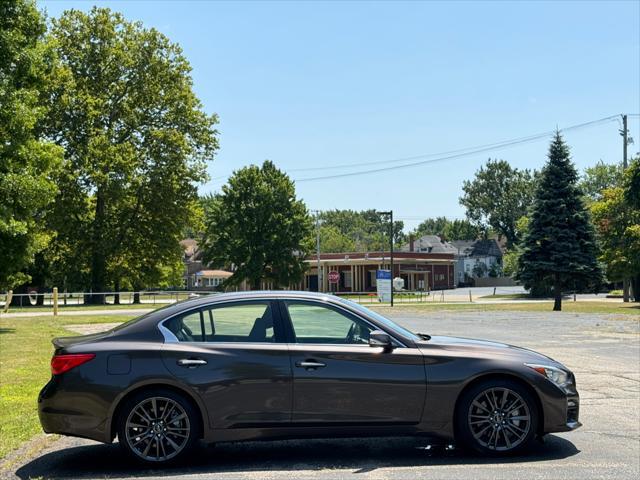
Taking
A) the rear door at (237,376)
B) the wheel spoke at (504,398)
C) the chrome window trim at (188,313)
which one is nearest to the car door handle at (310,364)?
the rear door at (237,376)

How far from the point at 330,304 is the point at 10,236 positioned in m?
15.1

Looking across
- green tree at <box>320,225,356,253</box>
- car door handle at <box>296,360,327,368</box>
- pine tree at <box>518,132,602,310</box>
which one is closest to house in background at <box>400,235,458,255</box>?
green tree at <box>320,225,356,253</box>

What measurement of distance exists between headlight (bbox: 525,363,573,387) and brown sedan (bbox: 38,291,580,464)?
0.01 meters

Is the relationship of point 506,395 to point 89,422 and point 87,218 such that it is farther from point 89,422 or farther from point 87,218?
point 87,218

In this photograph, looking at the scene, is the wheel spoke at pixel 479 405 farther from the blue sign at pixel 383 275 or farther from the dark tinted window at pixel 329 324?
the blue sign at pixel 383 275

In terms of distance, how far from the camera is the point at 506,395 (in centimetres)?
655

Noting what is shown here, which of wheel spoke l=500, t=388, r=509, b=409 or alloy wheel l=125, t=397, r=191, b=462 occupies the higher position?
wheel spoke l=500, t=388, r=509, b=409

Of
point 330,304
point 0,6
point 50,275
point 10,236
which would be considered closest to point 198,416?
point 330,304

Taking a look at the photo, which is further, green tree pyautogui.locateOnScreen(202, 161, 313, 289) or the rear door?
green tree pyautogui.locateOnScreen(202, 161, 313, 289)

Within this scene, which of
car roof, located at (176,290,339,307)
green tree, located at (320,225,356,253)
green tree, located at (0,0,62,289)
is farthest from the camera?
green tree, located at (320,225,356,253)

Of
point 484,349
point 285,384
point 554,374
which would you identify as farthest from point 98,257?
point 554,374

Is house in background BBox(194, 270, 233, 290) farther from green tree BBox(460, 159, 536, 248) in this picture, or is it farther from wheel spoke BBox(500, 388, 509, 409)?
wheel spoke BBox(500, 388, 509, 409)

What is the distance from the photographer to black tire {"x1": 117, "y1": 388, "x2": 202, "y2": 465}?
20.6 feet

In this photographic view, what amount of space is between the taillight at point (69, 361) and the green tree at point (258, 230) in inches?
2466
